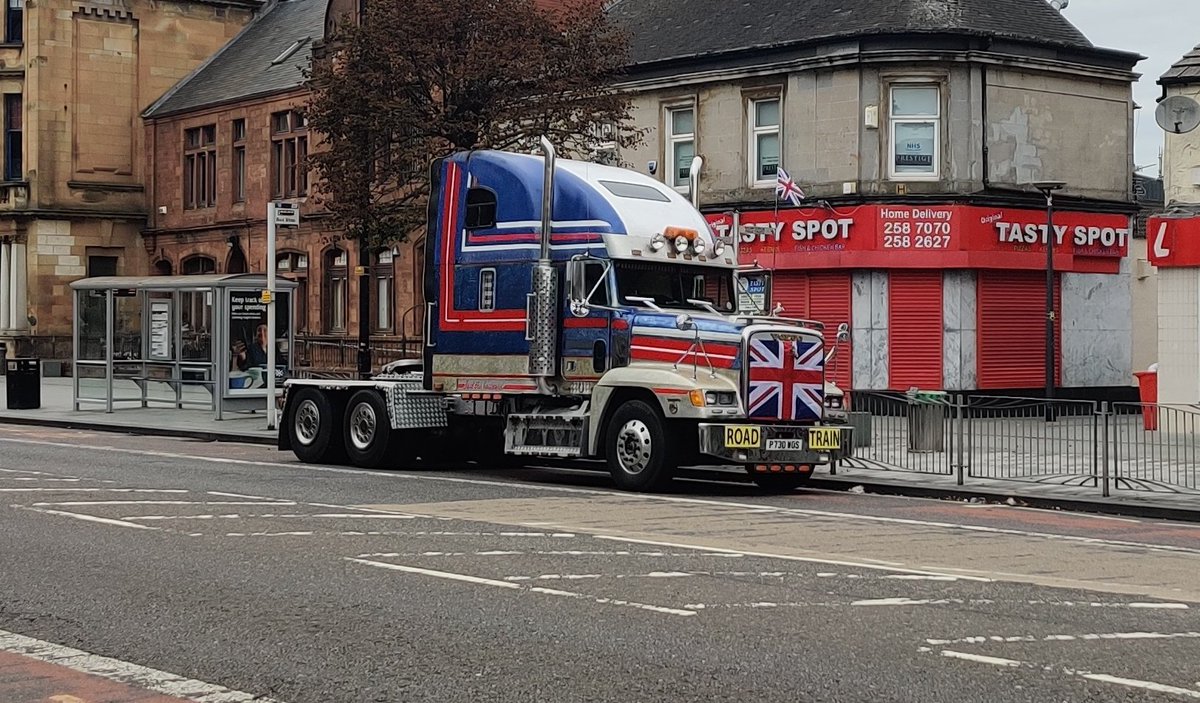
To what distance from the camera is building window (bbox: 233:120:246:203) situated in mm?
49094

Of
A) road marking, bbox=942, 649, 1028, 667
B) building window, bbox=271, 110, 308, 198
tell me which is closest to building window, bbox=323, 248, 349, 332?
building window, bbox=271, 110, 308, 198

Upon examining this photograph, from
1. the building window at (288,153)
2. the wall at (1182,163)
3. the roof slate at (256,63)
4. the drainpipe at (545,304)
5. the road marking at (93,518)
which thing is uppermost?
the roof slate at (256,63)

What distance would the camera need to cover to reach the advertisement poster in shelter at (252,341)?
29016 mm

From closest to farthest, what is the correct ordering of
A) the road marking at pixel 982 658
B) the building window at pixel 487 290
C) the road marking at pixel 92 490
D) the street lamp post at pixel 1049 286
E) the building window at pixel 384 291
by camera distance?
the road marking at pixel 982 658 → the road marking at pixel 92 490 → the building window at pixel 487 290 → the street lamp post at pixel 1049 286 → the building window at pixel 384 291

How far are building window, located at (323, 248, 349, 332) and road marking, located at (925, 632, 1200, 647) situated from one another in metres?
37.9

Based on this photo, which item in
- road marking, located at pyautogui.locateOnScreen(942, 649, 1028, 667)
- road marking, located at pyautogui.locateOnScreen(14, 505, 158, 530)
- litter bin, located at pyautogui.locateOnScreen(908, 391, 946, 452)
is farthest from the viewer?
litter bin, located at pyautogui.locateOnScreen(908, 391, 946, 452)

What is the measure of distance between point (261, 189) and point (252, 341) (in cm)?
1958

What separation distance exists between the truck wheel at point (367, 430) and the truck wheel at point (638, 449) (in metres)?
3.58

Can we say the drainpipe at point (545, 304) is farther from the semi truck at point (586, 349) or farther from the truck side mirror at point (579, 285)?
the truck side mirror at point (579, 285)

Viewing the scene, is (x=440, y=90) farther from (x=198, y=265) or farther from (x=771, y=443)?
(x=198, y=265)

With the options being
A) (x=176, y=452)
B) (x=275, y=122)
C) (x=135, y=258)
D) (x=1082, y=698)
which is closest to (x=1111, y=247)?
(x=176, y=452)

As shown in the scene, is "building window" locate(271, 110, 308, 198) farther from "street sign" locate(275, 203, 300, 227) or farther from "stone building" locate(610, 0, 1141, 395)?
"street sign" locate(275, 203, 300, 227)

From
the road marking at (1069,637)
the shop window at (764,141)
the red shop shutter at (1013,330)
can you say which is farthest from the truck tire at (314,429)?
the red shop shutter at (1013,330)

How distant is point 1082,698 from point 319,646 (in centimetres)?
359
